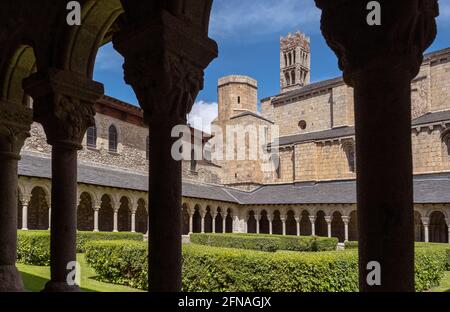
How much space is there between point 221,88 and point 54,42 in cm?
3892

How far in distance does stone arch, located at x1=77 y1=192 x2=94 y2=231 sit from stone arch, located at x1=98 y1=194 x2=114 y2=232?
0.84m

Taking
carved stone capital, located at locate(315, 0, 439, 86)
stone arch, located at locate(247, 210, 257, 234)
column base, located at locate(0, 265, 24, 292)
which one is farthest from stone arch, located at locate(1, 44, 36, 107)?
stone arch, located at locate(247, 210, 257, 234)

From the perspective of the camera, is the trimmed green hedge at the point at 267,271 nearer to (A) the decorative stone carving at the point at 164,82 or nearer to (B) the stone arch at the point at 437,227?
(A) the decorative stone carving at the point at 164,82

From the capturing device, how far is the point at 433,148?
28.2 meters

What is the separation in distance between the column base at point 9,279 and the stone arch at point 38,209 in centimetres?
1637

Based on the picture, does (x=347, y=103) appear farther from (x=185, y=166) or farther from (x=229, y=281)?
(x=229, y=281)

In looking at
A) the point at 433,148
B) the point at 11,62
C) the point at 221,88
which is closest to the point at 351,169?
the point at 433,148

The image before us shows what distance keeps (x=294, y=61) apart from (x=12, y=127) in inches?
1908

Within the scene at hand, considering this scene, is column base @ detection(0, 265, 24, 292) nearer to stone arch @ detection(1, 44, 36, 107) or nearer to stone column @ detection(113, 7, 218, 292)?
stone arch @ detection(1, 44, 36, 107)

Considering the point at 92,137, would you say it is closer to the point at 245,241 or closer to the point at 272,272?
the point at 245,241

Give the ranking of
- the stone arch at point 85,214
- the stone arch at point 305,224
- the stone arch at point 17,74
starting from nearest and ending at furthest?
the stone arch at point 17,74 → the stone arch at point 85,214 → the stone arch at point 305,224

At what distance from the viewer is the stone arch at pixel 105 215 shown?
24.2 metres

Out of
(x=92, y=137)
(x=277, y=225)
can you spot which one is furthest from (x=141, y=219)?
(x=277, y=225)

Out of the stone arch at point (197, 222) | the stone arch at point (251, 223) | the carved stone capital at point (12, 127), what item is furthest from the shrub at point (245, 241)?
the carved stone capital at point (12, 127)
